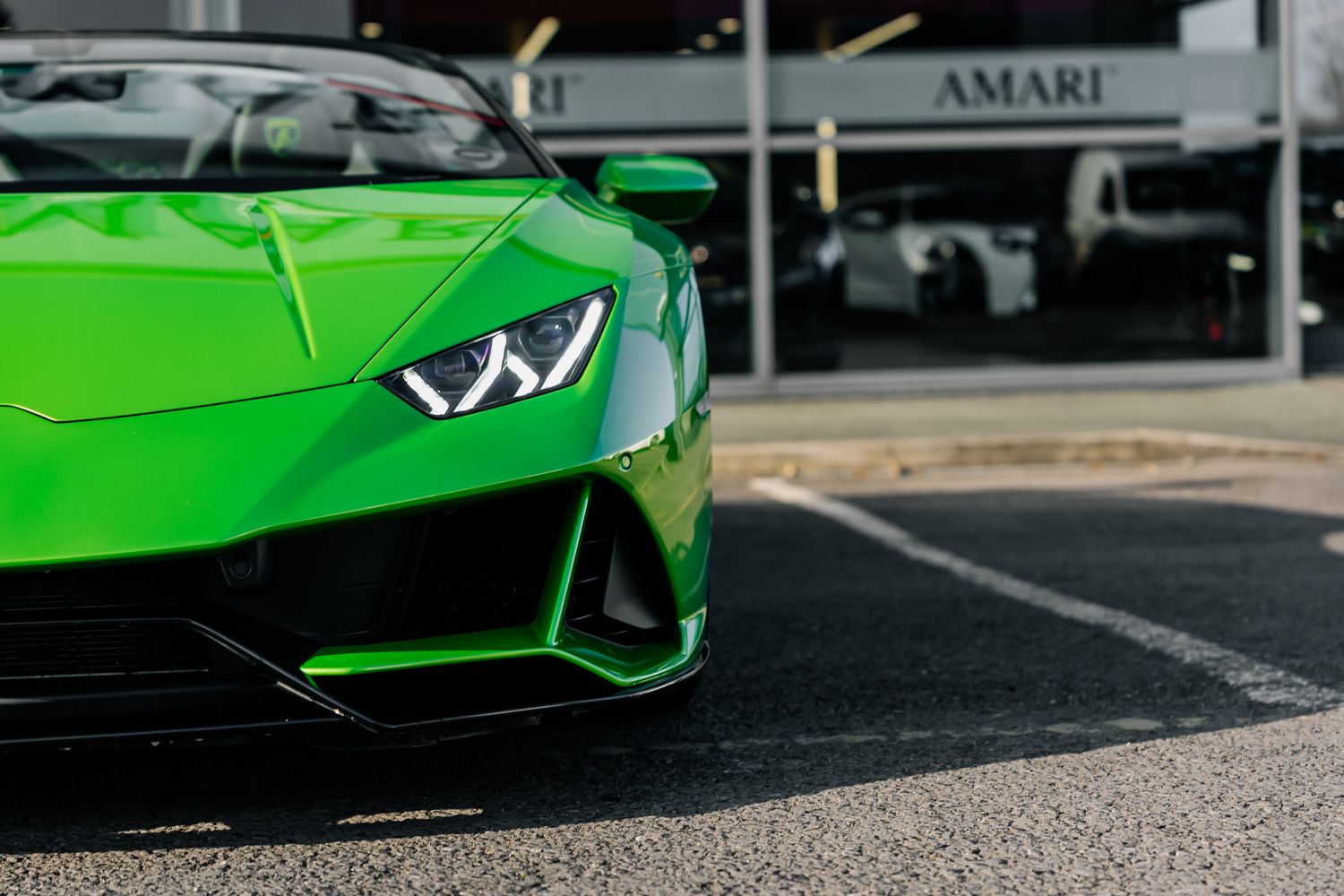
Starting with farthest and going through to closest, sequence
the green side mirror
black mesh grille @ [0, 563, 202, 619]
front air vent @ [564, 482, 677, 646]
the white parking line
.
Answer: the green side mirror, the white parking line, front air vent @ [564, 482, 677, 646], black mesh grille @ [0, 563, 202, 619]

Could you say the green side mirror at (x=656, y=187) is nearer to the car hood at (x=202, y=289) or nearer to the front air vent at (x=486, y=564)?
the car hood at (x=202, y=289)

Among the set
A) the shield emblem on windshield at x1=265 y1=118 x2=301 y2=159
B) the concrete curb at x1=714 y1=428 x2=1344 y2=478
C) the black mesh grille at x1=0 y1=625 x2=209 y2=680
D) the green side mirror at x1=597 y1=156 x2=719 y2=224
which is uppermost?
the shield emblem on windshield at x1=265 y1=118 x2=301 y2=159

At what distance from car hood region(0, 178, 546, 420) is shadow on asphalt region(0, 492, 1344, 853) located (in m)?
0.55

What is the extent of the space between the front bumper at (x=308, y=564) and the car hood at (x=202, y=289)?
60 mm

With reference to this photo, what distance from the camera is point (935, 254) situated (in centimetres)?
1049

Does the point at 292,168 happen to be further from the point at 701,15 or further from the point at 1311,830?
the point at 701,15

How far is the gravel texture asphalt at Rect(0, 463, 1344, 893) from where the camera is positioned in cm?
238

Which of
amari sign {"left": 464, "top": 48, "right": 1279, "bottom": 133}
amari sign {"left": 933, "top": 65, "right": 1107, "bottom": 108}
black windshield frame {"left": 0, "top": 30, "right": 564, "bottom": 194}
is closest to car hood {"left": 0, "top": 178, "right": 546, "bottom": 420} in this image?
black windshield frame {"left": 0, "top": 30, "right": 564, "bottom": 194}

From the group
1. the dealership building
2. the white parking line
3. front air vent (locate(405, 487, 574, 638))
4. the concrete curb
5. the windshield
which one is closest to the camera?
front air vent (locate(405, 487, 574, 638))

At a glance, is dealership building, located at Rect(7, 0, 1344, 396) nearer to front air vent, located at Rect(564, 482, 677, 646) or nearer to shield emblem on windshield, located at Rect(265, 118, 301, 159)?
shield emblem on windshield, located at Rect(265, 118, 301, 159)

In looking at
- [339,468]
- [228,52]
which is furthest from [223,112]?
[339,468]

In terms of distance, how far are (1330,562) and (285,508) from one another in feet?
11.9

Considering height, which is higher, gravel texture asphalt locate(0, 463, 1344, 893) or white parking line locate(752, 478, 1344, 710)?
gravel texture asphalt locate(0, 463, 1344, 893)

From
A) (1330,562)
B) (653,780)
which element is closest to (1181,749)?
(653,780)
